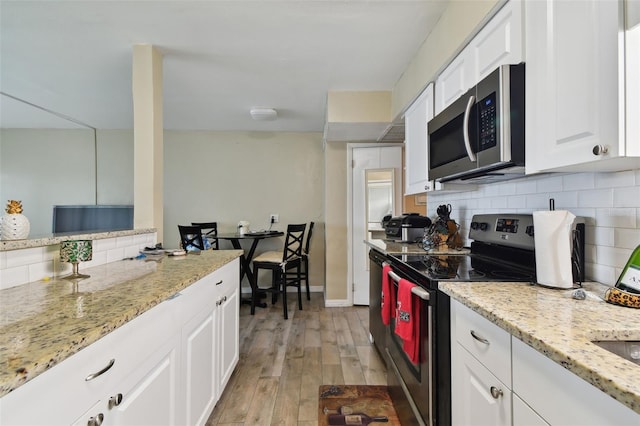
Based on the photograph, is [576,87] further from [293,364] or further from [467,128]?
[293,364]

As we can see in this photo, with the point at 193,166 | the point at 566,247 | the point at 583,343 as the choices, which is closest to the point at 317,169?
the point at 193,166

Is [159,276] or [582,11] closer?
[582,11]

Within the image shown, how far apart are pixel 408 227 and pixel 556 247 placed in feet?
4.86

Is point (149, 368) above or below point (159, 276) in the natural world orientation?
below

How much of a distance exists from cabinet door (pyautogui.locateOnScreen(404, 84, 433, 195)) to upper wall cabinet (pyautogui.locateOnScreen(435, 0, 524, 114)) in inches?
9.0

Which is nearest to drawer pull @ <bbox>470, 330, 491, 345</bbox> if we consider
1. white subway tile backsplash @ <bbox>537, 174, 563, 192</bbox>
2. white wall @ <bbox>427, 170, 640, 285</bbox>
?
white wall @ <bbox>427, 170, 640, 285</bbox>

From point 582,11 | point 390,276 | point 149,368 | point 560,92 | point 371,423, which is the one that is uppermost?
point 582,11

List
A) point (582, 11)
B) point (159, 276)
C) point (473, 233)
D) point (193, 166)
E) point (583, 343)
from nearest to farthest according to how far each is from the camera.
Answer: point (583, 343), point (582, 11), point (159, 276), point (473, 233), point (193, 166)

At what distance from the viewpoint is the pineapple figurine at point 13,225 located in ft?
3.69

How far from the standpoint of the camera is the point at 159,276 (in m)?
1.27

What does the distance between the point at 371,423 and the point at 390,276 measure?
800 mm

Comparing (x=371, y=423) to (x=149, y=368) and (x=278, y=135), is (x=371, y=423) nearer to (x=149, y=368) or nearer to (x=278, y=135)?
(x=149, y=368)

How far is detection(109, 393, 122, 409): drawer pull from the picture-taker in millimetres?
758

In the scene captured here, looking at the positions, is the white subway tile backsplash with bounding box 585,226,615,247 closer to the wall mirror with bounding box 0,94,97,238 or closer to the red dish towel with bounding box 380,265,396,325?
the red dish towel with bounding box 380,265,396,325
